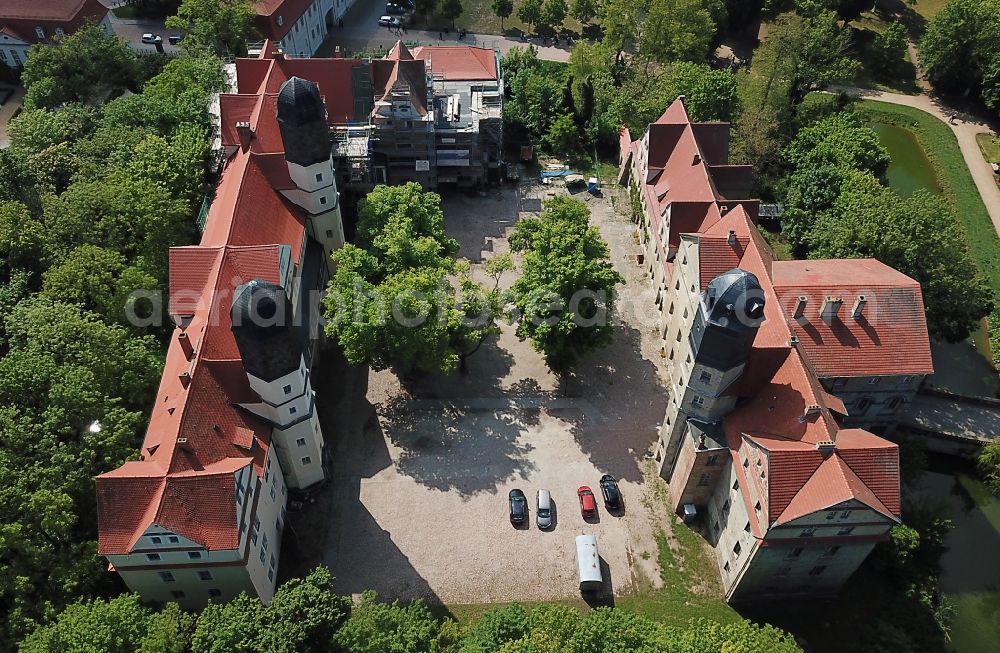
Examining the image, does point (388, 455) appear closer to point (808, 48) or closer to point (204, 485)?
point (204, 485)

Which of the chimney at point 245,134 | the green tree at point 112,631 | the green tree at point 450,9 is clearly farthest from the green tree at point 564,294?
the green tree at point 450,9

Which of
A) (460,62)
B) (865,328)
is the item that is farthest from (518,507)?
(460,62)

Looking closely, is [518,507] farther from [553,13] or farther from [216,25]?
[553,13]

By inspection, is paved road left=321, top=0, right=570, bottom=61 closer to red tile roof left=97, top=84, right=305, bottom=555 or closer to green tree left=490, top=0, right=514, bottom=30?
green tree left=490, top=0, right=514, bottom=30

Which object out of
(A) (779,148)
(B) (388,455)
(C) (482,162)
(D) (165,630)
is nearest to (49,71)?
(C) (482,162)

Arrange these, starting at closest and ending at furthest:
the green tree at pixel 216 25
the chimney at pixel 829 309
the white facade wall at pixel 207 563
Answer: the white facade wall at pixel 207 563, the chimney at pixel 829 309, the green tree at pixel 216 25

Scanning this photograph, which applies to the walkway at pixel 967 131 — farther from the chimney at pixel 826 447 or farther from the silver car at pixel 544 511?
the silver car at pixel 544 511

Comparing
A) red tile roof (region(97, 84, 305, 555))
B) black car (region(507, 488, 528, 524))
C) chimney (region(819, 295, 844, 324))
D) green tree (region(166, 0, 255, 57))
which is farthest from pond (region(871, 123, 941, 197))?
green tree (region(166, 0, 255, 57))
